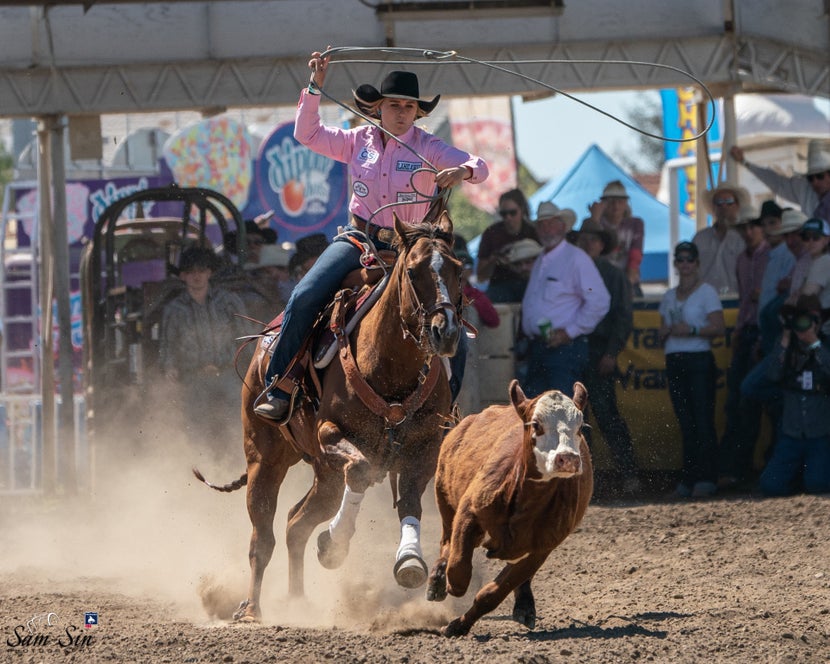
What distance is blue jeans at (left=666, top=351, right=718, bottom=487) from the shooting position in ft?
34.7

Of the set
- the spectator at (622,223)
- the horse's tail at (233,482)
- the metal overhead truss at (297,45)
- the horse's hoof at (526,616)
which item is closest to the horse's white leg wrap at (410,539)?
the horse's hoof at (526,616)

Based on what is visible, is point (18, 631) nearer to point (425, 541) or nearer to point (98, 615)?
point (98, 615)

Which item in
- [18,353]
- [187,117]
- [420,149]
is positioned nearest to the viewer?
[420,149]

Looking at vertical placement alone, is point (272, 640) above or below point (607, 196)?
below

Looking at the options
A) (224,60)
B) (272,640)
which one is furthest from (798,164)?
(272,640)

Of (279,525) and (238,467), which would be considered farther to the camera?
(238,467)

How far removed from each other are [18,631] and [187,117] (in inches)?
833

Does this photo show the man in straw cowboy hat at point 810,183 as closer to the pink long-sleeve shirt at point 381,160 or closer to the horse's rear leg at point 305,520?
the pink long-sleeve shirt at point 381,160

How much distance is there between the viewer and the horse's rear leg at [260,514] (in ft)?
22.3

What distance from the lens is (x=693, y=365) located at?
10578 mm

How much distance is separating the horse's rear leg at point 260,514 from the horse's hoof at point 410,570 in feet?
4.17

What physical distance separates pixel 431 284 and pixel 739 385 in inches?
228

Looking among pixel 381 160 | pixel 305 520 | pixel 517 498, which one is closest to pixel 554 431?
pixel 517 498

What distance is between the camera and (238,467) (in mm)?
10508
